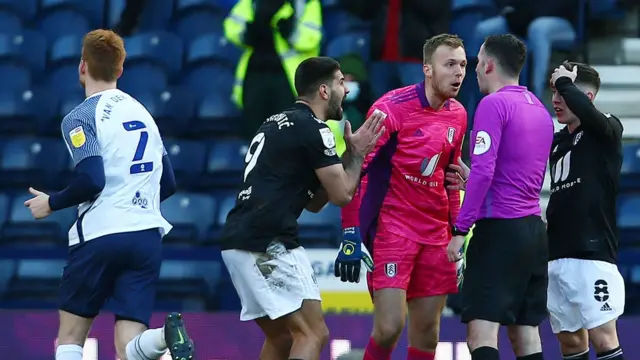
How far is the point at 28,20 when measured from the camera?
1077 cm

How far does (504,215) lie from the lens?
20.0ft

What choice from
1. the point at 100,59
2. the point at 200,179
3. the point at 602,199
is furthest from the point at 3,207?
the point at 602,199

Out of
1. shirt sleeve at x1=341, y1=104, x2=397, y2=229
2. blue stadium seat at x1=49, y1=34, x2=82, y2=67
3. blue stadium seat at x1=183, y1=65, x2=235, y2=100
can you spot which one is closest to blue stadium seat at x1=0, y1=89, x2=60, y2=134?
blue stadium seat at x1=49, y1=34, x2=82, y2=67

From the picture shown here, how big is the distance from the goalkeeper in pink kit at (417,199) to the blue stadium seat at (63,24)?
4595mm

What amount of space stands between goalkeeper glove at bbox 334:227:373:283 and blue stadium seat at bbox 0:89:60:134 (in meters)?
4.56

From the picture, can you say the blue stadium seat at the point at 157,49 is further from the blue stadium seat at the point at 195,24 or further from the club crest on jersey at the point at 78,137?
the club crest on jersey at the point at 78,137

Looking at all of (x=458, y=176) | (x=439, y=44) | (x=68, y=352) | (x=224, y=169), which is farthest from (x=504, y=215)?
(x=224, y=169)

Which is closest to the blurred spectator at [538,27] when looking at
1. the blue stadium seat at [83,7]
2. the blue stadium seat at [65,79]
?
the blue stadium seat at [83,7]

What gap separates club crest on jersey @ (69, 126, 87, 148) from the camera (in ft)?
19.2

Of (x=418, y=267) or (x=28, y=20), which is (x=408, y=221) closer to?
(x=418, y=267)

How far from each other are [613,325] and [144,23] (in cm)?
542

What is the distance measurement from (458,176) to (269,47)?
143 inches

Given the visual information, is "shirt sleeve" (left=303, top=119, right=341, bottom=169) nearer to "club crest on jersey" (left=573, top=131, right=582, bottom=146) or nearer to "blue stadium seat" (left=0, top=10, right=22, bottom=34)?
"club crest on jersey" (left=573, top=131, right=582, bottom=146)

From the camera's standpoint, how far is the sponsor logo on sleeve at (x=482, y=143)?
597 cm
